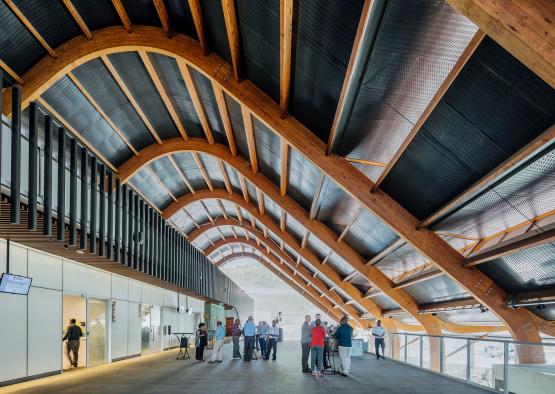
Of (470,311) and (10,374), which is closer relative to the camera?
(10,374)

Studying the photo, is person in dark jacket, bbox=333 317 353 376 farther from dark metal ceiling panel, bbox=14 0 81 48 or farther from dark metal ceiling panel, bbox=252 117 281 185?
dark metal ceiling panel, bbox=14 0 81 48

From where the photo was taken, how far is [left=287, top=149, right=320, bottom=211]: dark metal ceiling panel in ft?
54.3

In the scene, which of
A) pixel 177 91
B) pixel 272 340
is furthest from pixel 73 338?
pixel 177 91

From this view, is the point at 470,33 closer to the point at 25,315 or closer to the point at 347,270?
the point at 25,315

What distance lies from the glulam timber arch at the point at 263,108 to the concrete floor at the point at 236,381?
3.31 meters

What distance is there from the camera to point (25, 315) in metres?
13.6

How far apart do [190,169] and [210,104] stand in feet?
32.0

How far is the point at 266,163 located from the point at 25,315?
959 centimetres

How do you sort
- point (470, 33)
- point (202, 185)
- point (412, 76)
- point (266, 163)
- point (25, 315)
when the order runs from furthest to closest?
point (202, 185) < point (266, 163) < point (25, 315) < point (412, 76) < point (470, 33)

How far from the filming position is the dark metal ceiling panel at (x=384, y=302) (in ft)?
96.6

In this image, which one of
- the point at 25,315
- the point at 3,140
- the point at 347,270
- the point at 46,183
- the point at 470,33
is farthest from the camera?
the point at 347,270

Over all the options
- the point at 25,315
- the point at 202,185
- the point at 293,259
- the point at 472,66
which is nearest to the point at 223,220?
the point at 293,259

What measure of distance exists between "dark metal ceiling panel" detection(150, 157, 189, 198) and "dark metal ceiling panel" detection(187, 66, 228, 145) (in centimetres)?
409

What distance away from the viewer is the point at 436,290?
20.5 metres
